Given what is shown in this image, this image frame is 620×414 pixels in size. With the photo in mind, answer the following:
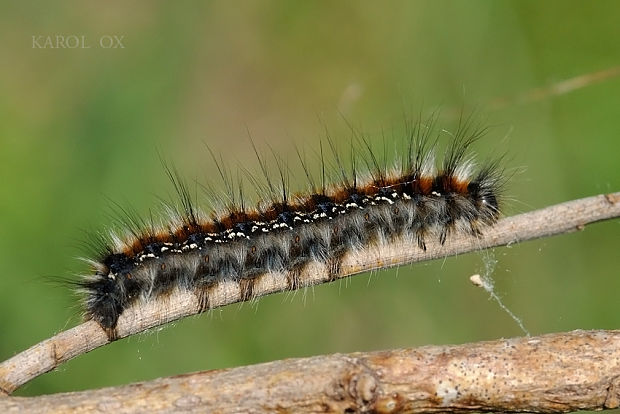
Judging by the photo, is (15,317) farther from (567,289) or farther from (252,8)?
(567,289)

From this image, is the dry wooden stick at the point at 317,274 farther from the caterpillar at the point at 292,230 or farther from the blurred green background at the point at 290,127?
the blurred green background at the point at 290,127

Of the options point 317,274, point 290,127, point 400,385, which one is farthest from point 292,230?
point 290,127

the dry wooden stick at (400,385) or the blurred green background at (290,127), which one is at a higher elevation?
the blurred green background at (290,127)

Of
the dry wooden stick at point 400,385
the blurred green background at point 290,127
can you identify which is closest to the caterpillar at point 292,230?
the blurred green background at point 290,127

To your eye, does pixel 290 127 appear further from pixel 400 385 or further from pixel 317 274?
pixel 400 385

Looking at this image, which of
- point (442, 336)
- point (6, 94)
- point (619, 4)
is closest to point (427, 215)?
point (442, 336)

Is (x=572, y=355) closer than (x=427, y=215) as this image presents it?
Yes
